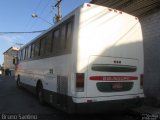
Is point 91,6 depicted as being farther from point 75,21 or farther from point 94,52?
point 94,52

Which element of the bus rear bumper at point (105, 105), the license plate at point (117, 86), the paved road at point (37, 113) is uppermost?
the license plate at point (117, 86)

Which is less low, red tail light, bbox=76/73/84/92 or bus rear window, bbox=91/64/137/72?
bus rear window, bbox=91/64/137/72

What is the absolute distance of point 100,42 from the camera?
816 cm

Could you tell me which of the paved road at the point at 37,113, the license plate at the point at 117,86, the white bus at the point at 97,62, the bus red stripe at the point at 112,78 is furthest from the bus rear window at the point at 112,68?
the paved road at the point at 37,113

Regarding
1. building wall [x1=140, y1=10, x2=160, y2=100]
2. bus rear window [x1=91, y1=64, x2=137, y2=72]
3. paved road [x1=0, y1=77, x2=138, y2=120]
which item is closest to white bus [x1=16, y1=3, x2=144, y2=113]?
bus rear window [x1=91, y1=64, x2=137, y2=72]

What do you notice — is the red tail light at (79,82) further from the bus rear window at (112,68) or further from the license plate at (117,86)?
the license plate at (117,86)

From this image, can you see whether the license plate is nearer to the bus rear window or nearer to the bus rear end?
the bus rear end

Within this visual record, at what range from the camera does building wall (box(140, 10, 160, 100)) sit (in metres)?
11.2

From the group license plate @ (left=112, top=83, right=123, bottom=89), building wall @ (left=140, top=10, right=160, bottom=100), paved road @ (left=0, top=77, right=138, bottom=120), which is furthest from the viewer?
building wall @ (left=140, top=10, right=160, bottom=100)

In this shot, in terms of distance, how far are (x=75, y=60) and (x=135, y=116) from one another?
9.98 feet

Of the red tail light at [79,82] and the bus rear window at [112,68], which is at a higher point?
the bus rear window at [112,68]

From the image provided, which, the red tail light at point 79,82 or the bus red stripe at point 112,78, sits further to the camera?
the bus red stripe at point 112,78

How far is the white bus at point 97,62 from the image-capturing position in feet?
25.6

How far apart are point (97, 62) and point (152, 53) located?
13.6 feet
